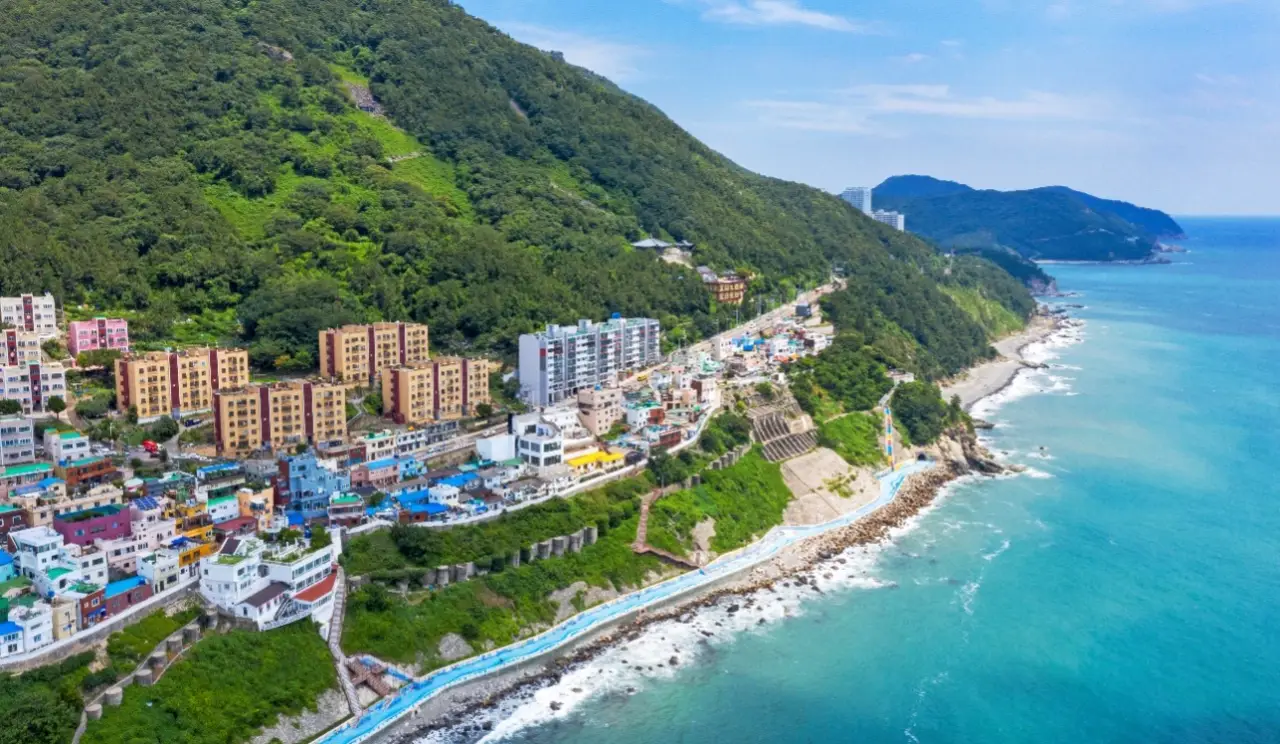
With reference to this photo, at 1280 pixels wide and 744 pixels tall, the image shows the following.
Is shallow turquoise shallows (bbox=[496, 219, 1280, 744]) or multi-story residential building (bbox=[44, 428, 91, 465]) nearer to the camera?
shallow turquoise shallows (bbox=[496, 219, 1280, 744])

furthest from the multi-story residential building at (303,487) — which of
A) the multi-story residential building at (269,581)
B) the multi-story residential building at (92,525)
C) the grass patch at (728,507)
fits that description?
the grass patch at (728,507)

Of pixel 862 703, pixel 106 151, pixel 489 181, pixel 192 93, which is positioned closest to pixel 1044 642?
pixel 862 703

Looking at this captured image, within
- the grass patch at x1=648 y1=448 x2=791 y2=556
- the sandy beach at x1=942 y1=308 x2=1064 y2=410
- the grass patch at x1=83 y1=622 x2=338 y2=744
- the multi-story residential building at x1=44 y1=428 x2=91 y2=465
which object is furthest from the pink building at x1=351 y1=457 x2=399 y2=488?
the sandy beach at x1=942 y1=308 x2=1064 y2=410

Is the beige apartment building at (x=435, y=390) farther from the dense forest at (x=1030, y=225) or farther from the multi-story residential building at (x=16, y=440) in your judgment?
the dense forest at (x=1030, y=225)

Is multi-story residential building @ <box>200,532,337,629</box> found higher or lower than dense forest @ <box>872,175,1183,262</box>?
lower

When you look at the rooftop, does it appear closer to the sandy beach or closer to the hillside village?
the hillside village

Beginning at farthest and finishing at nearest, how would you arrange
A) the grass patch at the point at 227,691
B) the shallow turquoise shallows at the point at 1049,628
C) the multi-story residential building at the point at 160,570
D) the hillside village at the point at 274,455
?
the shallow turquoise shallows at the point at 1049,628 → the hillside village at the point at 274,455 → the multi-story residential building at the point at 160,570 → the grass patch at the point at 227,691

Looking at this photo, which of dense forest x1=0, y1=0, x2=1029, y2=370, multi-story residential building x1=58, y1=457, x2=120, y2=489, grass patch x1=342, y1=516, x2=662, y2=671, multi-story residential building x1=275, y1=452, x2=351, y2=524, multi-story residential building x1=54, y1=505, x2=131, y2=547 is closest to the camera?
multi-story residential building x1=54, y1=505, x2=131, y2=547
